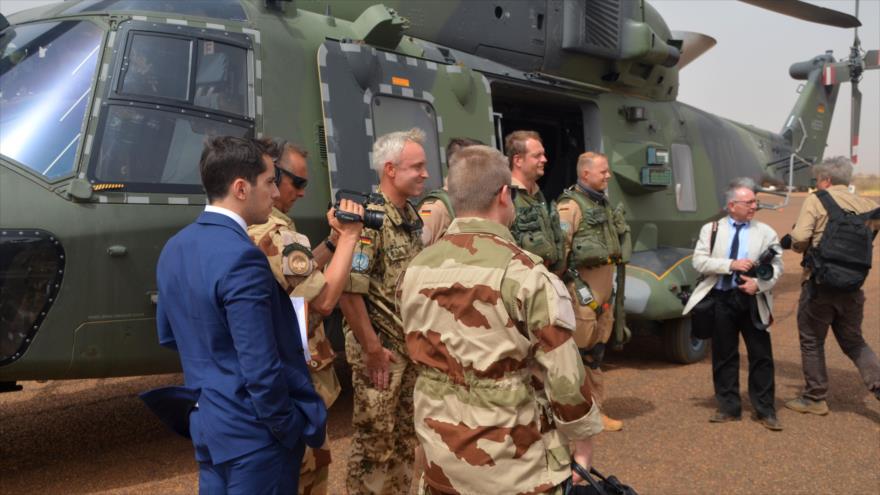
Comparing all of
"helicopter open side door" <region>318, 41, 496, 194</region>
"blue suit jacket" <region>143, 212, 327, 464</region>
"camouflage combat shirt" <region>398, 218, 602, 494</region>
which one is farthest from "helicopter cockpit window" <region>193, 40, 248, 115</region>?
"camouflage combat shirt" <region>398, 218, 602, 494</region>

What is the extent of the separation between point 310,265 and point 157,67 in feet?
6.87

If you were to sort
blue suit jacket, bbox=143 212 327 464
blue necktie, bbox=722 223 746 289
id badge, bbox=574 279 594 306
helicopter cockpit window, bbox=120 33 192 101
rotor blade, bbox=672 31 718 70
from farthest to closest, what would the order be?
rotor blade, bbox=672 31 718 70 → blue necktie, bbox=722 223 746 289 → id badge, bbox=574 279 594 306 → helicopter cockpit window, bbox=120 33 192 101 → blue suit jacket, bbox=143 212 327 464

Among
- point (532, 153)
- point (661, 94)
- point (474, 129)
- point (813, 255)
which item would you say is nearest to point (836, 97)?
point (661, 94)

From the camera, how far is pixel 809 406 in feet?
17.2

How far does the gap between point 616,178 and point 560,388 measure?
17.2 feet

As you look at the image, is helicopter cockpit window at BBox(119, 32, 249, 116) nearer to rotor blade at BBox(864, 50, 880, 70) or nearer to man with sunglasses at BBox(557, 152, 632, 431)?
man with sunglasses at BBox(557, 152, 632, 431)

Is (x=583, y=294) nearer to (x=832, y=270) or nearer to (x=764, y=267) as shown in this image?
(x=764, y=267)

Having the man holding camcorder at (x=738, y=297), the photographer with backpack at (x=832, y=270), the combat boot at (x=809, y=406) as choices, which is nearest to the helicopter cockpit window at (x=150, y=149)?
the man holding camcorder at (x=738, y=297)

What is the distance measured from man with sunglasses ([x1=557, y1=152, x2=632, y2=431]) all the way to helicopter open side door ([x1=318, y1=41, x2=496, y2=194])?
101 cm

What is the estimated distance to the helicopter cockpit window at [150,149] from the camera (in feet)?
12.5

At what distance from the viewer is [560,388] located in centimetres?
202

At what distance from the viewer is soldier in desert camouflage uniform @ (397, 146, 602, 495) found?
2.04 meters

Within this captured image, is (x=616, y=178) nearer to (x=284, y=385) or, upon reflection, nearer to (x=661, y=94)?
(x=661, y=94)

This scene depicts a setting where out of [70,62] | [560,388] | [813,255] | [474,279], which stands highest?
[70,62]
